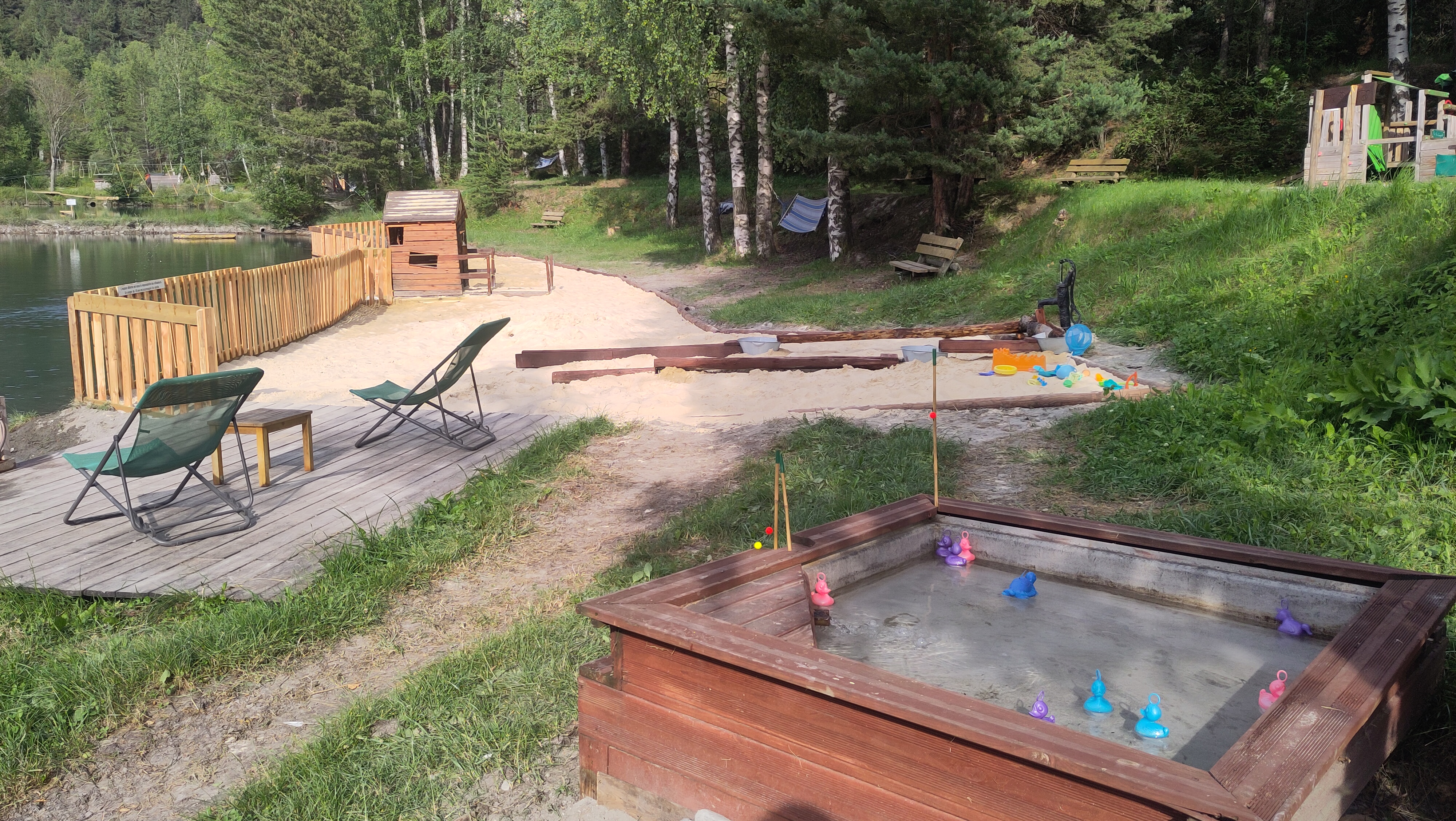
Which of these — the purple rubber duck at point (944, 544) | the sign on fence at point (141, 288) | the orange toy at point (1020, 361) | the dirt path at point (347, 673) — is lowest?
the dirt path at point (347, 673)

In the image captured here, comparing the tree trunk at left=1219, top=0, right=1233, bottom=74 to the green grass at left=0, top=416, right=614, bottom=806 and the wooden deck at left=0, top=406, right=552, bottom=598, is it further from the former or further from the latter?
the green grass at left=0, top=416, right=614, bottom=806

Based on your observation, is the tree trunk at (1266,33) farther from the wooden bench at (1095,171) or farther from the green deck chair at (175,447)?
the green deck chair at (175,447)

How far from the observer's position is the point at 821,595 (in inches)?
138

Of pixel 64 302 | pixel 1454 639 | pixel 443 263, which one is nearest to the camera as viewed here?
pixel 1454 639

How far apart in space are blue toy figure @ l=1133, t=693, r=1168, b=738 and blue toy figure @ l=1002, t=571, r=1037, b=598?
35.2 inches

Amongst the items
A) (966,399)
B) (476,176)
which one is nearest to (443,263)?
(966,399)

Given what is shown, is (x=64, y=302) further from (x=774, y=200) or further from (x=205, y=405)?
(x=205, y=405)

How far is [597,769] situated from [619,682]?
33 cm

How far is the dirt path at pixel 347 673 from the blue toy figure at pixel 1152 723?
5.60 ft

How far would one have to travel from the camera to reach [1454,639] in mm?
3320

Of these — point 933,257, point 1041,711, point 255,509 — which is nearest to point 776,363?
point 255,509

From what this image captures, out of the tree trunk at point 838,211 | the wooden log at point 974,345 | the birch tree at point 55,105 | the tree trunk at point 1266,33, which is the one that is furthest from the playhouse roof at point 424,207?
the birch tree at point 55,105

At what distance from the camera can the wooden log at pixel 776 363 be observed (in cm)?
953

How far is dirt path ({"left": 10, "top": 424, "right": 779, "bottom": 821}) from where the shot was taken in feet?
10.4
